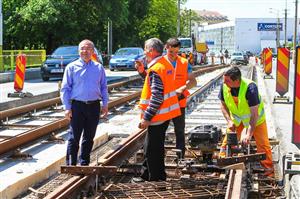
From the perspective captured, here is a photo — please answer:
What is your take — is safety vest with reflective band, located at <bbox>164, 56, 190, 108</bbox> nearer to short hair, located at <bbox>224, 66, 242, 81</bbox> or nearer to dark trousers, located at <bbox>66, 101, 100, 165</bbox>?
short hair, located at <bbox>224, 66, 242, 81</bbox>

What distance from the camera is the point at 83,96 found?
716cm

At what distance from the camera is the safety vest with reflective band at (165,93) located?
6.20 meters

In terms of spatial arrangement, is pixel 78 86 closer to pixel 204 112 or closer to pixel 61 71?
pixel 204 112

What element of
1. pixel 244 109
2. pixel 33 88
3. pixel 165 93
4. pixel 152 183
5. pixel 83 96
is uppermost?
pixel 165 93

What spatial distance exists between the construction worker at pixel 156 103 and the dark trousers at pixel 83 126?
0.95 m

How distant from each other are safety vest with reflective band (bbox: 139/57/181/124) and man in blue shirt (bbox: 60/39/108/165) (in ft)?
3.49

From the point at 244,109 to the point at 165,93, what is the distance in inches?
50.5

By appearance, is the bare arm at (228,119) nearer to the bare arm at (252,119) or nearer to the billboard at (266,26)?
the bare arm at (252,119)

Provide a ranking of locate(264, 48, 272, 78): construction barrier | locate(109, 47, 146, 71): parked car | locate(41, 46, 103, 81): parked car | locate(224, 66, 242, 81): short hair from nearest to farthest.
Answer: locate(224, 66, 242, 81): short hair
locate(41, 46, 103, 81): parked car
locate(264, 48, 272, 78): construction barrier
locate(109, 47, 146, 71): parked car

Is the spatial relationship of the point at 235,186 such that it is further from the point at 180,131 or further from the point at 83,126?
the point at 83,126

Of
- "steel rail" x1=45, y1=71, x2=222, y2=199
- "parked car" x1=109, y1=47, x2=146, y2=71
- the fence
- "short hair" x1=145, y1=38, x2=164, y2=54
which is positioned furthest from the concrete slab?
"parked car" x1=109, y1=47, x2=146, y2=71

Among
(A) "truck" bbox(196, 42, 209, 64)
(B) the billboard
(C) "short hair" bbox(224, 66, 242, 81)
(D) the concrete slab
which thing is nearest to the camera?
(D) the concrete slab

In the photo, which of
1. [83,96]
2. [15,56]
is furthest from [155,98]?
[15,56]

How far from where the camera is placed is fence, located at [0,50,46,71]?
29.8 m
